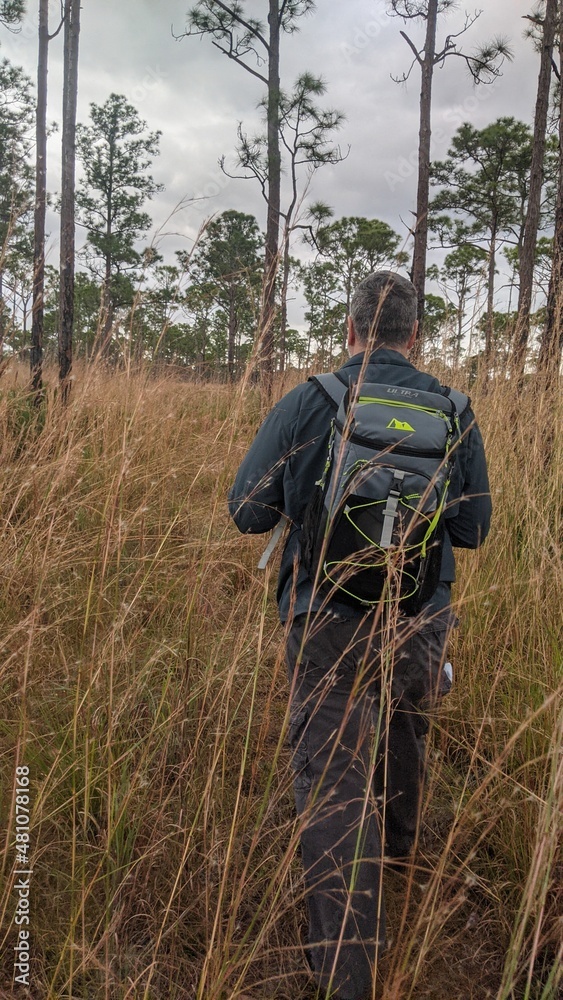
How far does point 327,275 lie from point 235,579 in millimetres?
26299

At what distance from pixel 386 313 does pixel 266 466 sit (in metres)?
0.57

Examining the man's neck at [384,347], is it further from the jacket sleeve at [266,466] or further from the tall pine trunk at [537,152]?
the tall pine trunk at [537,152]

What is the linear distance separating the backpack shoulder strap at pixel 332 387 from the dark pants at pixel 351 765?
1.92ft

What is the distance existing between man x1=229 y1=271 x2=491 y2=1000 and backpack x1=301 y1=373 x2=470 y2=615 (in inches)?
2.9

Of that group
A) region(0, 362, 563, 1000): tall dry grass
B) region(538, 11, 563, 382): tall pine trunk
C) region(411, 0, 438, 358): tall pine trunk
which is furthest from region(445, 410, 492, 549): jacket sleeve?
region(411, 0, 438, 358): tall pine trunk

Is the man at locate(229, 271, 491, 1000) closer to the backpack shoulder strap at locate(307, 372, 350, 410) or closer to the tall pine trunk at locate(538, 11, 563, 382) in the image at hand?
the backpack shoulder strap at locate(307, 372, 350, 410)

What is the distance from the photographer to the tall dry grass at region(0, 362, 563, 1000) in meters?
1.18

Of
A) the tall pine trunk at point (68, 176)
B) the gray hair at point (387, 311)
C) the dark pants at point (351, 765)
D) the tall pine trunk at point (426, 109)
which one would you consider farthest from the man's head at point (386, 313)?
the tall pine trunk at point (426, 109)

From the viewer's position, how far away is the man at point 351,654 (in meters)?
1.37

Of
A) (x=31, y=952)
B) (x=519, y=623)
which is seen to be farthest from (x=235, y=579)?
(x=31, y=952)

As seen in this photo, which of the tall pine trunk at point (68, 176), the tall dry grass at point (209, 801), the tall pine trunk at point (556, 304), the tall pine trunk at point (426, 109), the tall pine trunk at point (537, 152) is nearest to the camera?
the tall dry grass at point (209, 801)

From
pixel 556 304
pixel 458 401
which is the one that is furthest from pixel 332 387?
pixel 556 304

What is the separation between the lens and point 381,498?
1.37 meters

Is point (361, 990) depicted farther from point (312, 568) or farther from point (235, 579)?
point (235, 579)
